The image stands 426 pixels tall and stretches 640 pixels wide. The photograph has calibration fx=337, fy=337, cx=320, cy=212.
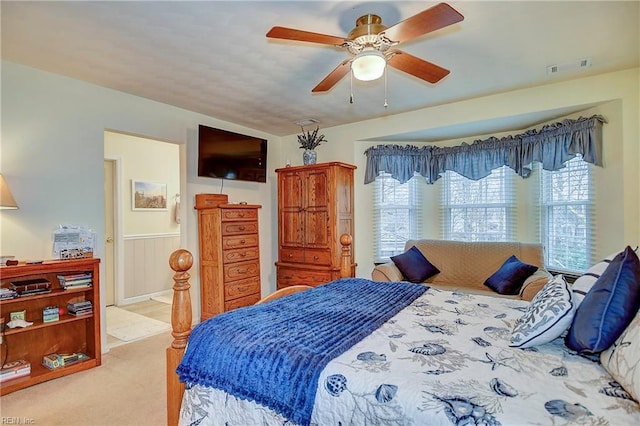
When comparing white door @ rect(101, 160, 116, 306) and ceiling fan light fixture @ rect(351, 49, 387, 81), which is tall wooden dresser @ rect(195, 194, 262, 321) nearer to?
white door @ rect(101, 160, 116, 306)

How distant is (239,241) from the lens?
397 centimetres

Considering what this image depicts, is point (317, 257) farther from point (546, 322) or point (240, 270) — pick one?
point (546, 322)

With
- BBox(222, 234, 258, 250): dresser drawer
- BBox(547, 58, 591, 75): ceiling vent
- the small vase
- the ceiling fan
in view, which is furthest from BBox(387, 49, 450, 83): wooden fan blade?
BBox(222, 234, 258, 250): dresser drawer

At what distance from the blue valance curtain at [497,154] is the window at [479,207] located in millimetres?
180

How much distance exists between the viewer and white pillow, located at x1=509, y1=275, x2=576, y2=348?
1351mm

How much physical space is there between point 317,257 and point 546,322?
3.08 m

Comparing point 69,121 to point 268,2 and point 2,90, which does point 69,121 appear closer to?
point 2,90

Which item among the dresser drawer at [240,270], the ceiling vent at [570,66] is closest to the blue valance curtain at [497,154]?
the ceiling vent at [570,66]

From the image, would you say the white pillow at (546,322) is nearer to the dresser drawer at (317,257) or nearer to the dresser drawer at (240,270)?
the dresser drawer at (317,257)

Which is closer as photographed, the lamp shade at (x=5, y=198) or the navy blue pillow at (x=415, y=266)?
the lamp shade at (x=5, y=198)

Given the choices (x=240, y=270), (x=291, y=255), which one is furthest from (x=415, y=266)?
(x=240, y=270)

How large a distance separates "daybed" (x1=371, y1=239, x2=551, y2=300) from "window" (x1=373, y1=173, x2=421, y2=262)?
0.56 m

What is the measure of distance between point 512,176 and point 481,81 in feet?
5.06

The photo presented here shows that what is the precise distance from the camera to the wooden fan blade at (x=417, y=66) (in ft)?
6.94
